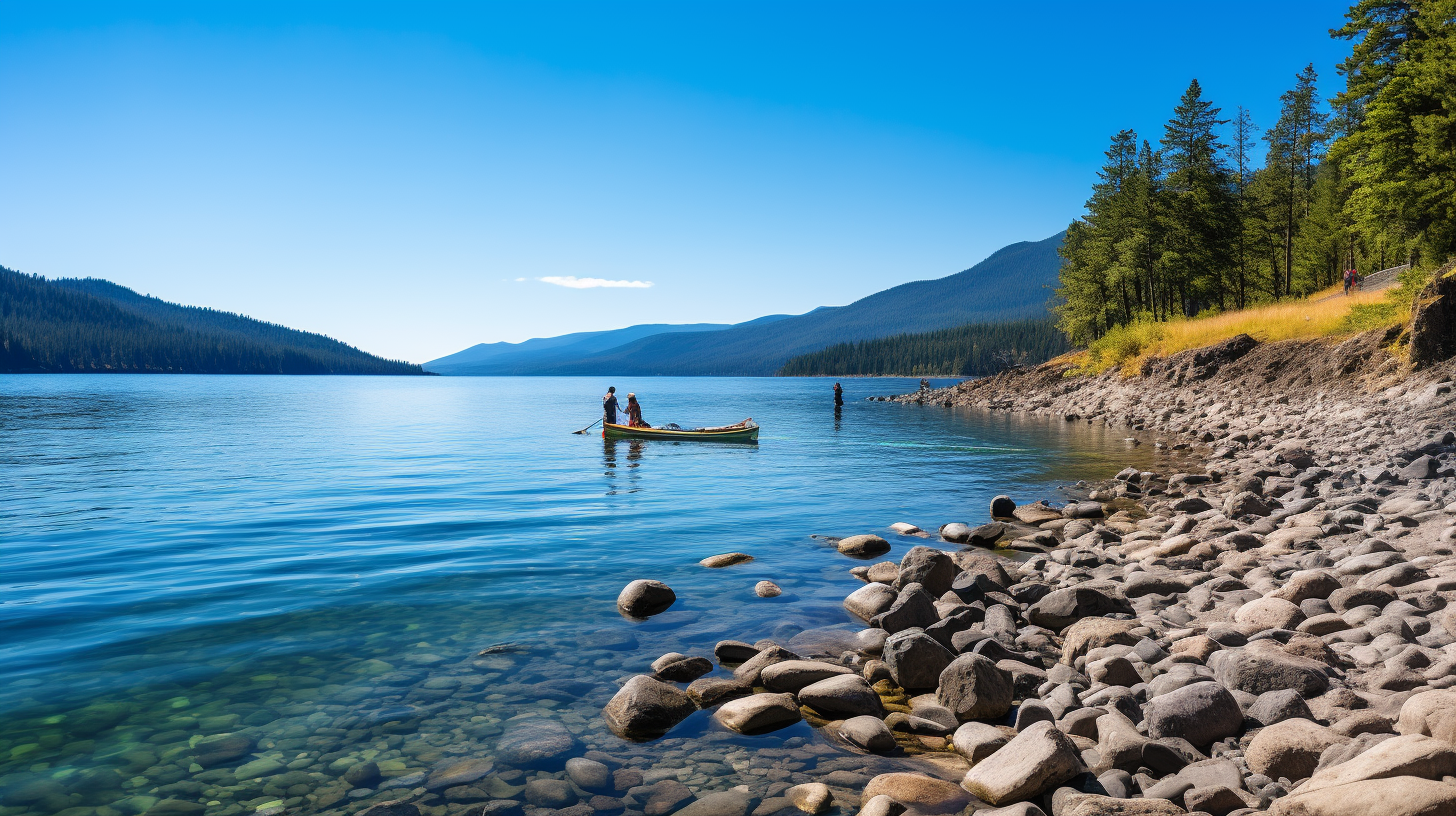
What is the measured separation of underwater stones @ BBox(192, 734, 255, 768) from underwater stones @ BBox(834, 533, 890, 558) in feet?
31.6

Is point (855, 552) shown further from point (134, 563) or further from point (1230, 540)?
point (134, 563)

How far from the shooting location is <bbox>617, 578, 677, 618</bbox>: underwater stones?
10.5m

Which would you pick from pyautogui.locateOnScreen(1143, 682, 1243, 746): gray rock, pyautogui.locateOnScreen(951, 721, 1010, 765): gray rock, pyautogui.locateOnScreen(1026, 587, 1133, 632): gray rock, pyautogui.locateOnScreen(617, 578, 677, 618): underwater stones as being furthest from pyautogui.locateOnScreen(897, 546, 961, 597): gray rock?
pyautogui.locateOnScreen(1143, 682, 1243, 746): gray rock

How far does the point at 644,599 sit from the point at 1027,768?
6.07 metres

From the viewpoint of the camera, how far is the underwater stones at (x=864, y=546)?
45.5ft

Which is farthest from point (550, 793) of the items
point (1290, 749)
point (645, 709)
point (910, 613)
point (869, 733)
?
point (1290, 749)

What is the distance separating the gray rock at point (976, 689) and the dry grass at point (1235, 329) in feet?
91.1

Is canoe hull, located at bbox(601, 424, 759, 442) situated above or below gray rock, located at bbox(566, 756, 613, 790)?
above

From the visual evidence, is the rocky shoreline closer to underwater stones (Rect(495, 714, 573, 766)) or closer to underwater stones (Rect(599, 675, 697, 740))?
underwater stones (Rect(599, 675, 697, 740))

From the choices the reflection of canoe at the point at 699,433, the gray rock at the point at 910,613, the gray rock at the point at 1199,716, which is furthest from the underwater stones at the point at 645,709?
the reflection of canoe at the point at 699,433

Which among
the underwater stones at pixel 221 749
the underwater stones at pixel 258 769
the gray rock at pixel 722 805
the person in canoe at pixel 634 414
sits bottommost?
the gray rock at pixel 722 805

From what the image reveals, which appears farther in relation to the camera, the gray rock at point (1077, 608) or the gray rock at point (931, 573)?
the gray rock at point (931, 573)

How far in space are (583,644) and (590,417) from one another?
185 ft

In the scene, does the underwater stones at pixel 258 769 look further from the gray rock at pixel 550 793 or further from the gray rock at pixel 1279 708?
the gray rock at pixel 1279 708
